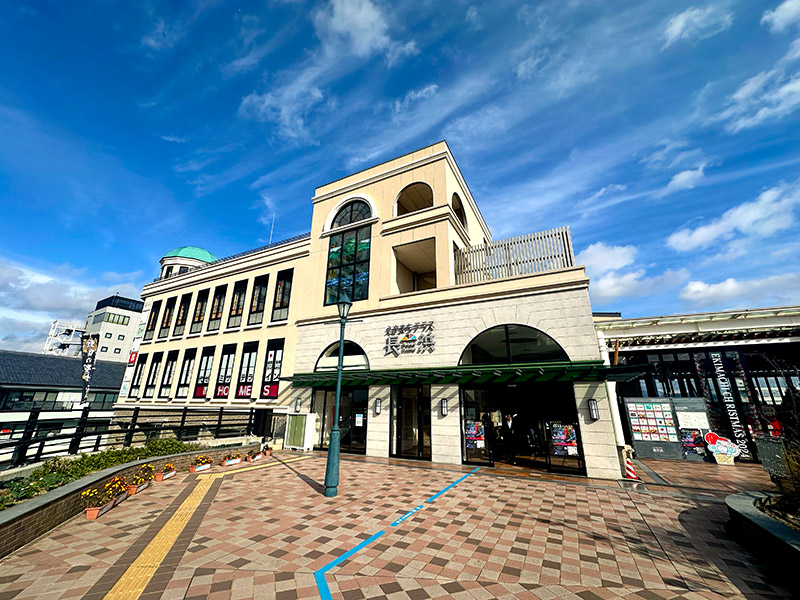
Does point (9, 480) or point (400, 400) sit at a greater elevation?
point (400, 400)

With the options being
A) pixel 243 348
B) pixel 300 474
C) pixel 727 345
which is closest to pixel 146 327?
pixel 243 348

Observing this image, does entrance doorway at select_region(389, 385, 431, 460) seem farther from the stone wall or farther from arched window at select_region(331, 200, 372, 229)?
arched window at select_region(331, 200, 372, 229)

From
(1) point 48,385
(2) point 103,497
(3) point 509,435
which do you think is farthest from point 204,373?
(1) point 48,385

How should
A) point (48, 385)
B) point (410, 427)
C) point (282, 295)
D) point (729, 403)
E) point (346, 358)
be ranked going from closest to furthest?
point (729, 403) < point (410, 427) < point (346, 358) < point (282, 295) < point (48, 385)

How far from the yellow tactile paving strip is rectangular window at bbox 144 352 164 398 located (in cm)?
2305

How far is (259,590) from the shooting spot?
391cm

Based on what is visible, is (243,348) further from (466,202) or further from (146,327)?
(466,202)

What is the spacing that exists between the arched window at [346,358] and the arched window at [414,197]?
822 cm

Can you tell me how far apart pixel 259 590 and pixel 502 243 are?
1369cm

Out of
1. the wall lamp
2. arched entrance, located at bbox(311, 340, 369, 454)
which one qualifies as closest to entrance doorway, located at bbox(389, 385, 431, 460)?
arched entrance, located at bbox(311, 340, 369, 454)

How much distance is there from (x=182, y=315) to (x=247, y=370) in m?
10.6

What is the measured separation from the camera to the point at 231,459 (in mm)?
12180

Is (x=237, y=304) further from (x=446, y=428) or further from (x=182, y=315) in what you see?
(x=446, y=428)

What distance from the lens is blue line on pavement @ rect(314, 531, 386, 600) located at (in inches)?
152
